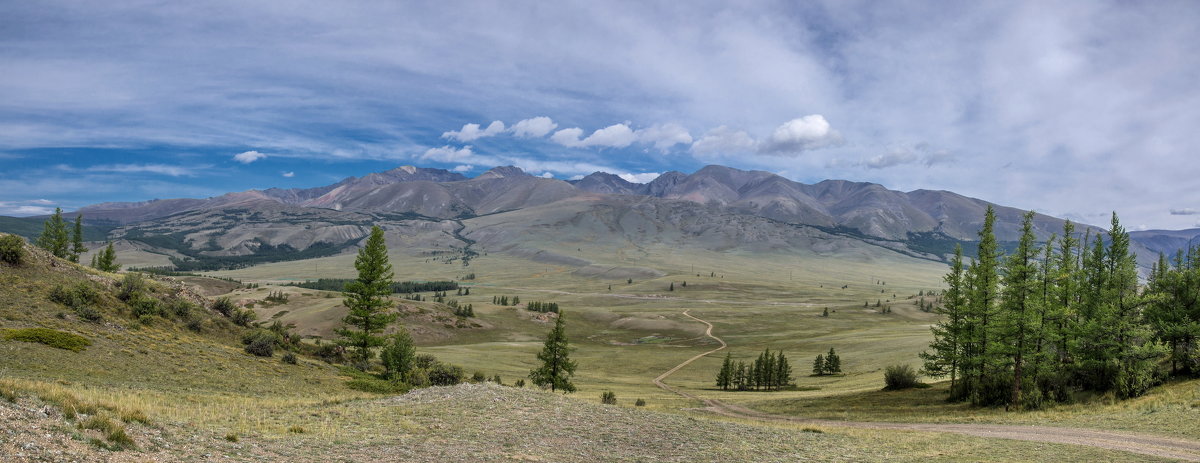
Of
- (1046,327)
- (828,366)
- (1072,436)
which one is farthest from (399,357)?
(828,366)

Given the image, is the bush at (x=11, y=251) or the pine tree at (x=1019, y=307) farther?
the pine tree at (x=1019, y=307)

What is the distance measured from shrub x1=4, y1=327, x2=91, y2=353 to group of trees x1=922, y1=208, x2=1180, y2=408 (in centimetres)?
5616

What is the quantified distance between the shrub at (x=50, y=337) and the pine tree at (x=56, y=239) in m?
89.8

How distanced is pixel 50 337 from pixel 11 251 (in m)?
15.5

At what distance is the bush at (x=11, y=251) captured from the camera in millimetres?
37125

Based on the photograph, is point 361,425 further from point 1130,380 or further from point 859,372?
point 859,372

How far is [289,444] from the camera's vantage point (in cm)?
1627

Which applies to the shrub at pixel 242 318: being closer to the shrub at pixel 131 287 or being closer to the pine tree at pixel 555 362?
the shrub at pixel 131 287

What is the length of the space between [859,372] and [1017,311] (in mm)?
45179

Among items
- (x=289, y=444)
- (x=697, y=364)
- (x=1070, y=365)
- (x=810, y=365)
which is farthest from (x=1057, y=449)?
(x=697, y=364)

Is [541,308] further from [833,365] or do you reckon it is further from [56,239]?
[56,239]

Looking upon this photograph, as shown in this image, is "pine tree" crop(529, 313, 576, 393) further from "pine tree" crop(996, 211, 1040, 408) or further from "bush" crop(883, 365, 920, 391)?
"pine tree" crop(996, 211, 1040, 408)

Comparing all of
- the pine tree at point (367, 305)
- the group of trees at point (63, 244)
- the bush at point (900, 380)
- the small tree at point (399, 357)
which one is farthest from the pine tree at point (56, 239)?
the bush at point (900, 380)

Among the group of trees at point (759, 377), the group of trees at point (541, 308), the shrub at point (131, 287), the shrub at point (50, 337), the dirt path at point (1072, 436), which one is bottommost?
the group of trees at point (541, 308)
